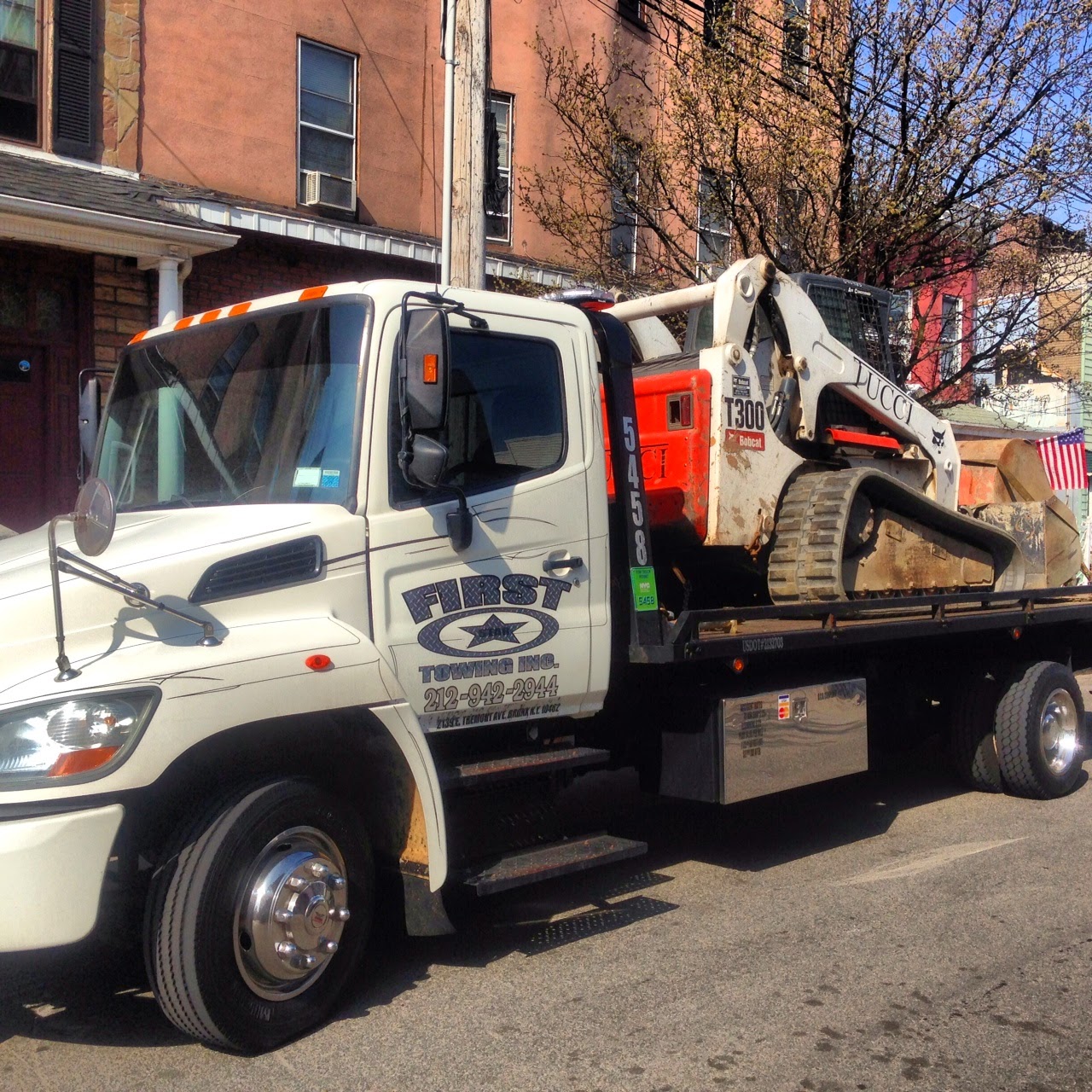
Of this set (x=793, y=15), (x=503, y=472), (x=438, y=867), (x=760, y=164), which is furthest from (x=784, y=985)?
(x=793, y=15)

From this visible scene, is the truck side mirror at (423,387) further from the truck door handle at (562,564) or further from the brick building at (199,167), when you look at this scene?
the brick building at (199,167)

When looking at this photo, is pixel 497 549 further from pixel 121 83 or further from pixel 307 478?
pixel 121 83

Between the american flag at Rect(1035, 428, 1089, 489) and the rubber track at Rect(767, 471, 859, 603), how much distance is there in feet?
30.7

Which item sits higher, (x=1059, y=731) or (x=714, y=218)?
(x=714, y=218)

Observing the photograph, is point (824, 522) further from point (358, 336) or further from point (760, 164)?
point (760, 164)

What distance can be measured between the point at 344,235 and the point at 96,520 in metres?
9.44

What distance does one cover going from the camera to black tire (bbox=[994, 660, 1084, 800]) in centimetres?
780

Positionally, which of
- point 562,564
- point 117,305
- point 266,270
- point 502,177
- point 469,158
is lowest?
point 562,564

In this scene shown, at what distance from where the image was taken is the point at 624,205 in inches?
530

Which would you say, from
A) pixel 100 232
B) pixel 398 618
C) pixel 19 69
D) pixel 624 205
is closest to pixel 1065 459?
pixel 624 205

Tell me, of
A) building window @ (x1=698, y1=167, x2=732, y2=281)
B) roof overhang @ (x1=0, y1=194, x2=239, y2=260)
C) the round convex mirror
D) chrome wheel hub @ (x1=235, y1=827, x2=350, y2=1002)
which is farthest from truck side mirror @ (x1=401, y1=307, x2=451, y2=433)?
building window @ (x1=698, y1=167, x2=732, y2=281)

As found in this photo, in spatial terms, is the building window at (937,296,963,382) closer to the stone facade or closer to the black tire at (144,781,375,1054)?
the stone facade

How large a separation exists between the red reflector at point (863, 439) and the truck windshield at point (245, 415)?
11.1 ft

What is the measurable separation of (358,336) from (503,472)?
0.81 metres
